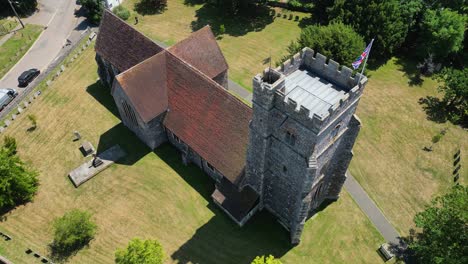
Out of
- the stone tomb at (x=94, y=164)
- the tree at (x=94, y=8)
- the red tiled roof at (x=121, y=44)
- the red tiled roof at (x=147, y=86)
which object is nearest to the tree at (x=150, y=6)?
the tree at (x=94, y=8)

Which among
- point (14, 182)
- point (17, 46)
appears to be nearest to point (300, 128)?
point (14, 182)

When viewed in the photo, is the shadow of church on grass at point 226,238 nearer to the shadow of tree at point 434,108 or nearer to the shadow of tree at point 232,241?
the shadow of tree at point 232,241

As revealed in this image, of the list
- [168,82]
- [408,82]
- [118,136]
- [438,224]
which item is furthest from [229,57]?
[438,224]

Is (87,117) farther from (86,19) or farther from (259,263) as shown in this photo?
(259,263)

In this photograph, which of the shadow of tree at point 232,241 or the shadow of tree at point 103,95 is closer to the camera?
the shadow of tree at point 232,241

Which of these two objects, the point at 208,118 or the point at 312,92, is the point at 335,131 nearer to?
the point at 312,92

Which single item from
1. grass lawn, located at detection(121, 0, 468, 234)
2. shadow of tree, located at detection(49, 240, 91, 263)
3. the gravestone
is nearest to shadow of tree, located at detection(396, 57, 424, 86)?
grass lawn, located at detection(121, 0, 468, 234)
